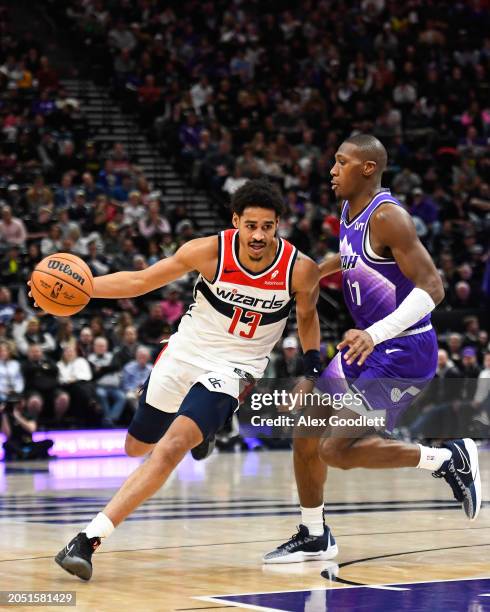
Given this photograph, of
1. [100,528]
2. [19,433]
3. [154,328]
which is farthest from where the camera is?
[154,328]

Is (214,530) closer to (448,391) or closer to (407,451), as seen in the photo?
(407,451)

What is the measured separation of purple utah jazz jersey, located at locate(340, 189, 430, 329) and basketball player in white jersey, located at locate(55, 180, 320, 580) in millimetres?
236

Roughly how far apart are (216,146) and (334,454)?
15.1 meters

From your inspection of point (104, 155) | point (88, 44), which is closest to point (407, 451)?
point (104, 155)

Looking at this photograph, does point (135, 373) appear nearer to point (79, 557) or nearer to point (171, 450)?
point (171, 450)

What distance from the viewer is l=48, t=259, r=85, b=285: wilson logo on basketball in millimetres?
6406

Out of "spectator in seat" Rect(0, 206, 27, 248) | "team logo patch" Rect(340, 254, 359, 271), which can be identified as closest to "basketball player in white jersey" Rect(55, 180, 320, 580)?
"team logo patch" Rect(340, 254, 359, 271)

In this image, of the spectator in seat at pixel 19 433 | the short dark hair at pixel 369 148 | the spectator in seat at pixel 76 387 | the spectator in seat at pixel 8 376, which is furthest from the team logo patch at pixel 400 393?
the spectator in seat at pixel 76 387

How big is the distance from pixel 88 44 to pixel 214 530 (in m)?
17.1

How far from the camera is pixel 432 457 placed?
22.2ft

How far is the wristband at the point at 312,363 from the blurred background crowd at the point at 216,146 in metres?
8.65

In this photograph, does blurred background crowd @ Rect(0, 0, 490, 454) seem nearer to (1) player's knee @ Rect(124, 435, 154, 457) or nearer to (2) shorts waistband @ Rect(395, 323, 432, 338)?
(1) player's knee @ Rect(124, 435, 154, 457)

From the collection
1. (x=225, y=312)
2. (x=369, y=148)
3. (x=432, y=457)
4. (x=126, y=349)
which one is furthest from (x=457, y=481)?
(x=126, y=349)

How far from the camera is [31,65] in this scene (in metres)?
21.6
